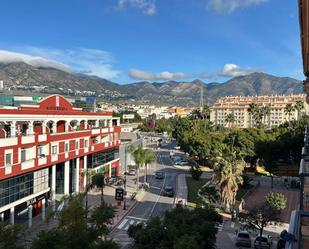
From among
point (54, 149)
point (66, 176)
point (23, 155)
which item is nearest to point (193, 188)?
point (66, 176)

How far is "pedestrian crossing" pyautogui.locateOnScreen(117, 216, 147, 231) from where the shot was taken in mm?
42150

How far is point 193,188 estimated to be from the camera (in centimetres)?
6412

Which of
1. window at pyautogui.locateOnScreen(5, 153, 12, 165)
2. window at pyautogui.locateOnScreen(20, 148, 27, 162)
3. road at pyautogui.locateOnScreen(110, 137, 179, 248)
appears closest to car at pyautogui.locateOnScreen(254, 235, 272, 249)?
road at pyautogui.locateOnScreen(110, 137, 179, 248)

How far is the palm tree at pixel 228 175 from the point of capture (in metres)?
46.6

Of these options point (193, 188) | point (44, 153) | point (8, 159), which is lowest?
point (193, 188)

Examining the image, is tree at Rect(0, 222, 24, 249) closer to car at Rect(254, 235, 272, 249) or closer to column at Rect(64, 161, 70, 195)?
car at Rect(254, 235, 272, 249)

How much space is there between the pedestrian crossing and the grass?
925cm

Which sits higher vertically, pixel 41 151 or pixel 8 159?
pixel 41 151

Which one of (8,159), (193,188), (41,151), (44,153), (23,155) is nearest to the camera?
(8,159)

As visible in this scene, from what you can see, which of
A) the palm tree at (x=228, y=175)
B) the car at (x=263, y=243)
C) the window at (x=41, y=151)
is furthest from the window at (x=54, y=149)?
the car at (x=263, y=243)

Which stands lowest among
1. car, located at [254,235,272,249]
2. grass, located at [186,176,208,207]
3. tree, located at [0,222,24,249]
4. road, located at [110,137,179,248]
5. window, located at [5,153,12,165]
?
road, located at [110,137,179,248]

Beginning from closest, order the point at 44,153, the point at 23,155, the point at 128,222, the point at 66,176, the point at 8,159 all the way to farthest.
→ the point at 8,159 < the point at 23,155 < the point at 128,222 < the point at 44,153 < the point at 66,176

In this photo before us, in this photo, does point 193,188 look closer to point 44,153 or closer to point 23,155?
point 44,153

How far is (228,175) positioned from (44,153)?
72.5ft
